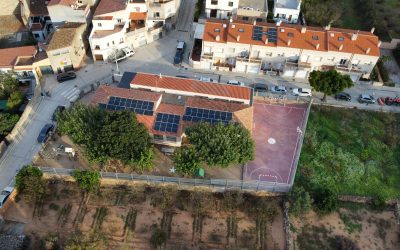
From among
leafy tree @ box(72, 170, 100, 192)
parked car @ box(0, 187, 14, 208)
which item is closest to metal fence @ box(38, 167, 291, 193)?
leafy tree @ box(72, 170, 100, 192)

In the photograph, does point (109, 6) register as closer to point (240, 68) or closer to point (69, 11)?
point (69, 11)

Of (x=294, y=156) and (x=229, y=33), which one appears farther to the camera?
(x=229, y=33)

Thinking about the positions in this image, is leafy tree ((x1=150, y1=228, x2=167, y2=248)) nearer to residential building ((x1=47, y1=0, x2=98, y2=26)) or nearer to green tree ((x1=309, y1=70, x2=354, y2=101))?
green tree ((x1=309, y1=70, x2=354, y2=101))

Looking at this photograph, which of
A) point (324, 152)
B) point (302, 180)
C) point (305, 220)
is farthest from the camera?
point (324, 152)

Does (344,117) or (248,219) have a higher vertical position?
(344,117)

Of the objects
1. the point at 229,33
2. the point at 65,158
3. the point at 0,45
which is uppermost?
the point at 229,33

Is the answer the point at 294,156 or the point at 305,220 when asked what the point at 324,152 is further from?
the point at 305,220

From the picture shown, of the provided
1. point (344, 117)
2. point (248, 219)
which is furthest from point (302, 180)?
point (344, 117)
